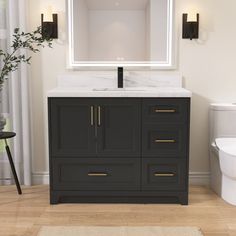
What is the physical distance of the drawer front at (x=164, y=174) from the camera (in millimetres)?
3127

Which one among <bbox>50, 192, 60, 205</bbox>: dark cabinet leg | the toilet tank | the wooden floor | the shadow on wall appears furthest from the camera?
the shadow on wall

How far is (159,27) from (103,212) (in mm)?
1681

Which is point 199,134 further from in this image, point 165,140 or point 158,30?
point 158,30

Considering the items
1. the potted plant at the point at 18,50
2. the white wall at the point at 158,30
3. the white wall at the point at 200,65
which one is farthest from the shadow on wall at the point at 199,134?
the potted plant at the point at 18,50

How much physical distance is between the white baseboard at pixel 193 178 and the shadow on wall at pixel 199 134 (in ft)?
0.15

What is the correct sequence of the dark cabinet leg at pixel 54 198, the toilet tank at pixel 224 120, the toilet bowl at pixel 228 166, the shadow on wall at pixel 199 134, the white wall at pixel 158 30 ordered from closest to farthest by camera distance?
the toilet bowl at pixel 228 166 < the dark cabinet leg at pixel 54 198 < the toilet tank at pixel 224 120 < the white wall at pixel 158 30 < the shadow on wall at pixel 199 134

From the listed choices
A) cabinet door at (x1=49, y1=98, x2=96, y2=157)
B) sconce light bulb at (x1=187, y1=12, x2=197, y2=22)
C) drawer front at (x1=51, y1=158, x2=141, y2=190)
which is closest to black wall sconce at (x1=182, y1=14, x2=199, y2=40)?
sconce light bulb at (x1=187, y1=12, x2=197, y2=22)

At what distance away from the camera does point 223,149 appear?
312cm

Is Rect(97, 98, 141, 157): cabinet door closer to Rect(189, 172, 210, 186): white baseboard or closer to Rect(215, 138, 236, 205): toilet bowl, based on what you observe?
Rect(215, 138, 236, 205): toilet bowl

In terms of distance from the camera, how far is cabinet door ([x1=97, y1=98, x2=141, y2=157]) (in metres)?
3.07

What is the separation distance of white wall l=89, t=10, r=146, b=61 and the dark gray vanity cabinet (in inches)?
26.2

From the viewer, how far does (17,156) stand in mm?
3650

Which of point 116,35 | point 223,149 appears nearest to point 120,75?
point 116,35

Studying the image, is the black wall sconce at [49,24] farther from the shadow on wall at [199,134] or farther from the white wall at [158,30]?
the shadow on wall at [199,134]
